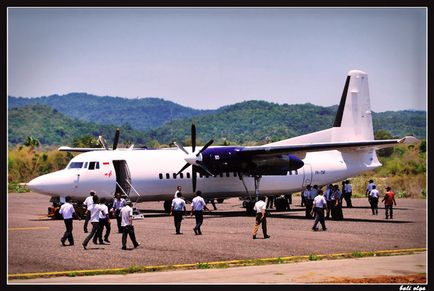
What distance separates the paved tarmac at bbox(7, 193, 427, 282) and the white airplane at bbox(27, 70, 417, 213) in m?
1.64

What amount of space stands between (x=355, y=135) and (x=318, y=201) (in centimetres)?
1566

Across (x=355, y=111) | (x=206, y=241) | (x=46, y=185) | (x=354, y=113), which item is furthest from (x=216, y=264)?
(x=355, y=111)

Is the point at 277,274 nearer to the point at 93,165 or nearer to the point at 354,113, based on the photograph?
the point at 93,165

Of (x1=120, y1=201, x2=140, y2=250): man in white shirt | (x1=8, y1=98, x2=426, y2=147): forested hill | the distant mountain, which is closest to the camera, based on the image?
(x1=120, y1=201, x2=140, y2=250): man in white shirt

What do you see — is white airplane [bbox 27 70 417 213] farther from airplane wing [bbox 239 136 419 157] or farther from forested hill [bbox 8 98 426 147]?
forested hill [bbox 8 98 426 147]

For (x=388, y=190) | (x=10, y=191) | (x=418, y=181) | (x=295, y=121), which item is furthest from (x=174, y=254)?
(x=295, y=121)

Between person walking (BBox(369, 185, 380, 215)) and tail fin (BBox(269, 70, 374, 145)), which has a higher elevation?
tail fin (BBox(269, 70, 374, 145))

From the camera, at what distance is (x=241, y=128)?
178 metres

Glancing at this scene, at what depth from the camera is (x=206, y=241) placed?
1021 inches

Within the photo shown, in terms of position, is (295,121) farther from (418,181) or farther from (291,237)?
(291,237)

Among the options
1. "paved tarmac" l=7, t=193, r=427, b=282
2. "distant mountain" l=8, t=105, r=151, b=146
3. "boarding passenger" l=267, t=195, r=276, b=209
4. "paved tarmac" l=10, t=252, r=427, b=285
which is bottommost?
"paved tarmac" l=10, t=252, r=427, b=285

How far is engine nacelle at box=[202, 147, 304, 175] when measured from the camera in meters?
36.2

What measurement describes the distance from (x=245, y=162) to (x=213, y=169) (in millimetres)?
1876

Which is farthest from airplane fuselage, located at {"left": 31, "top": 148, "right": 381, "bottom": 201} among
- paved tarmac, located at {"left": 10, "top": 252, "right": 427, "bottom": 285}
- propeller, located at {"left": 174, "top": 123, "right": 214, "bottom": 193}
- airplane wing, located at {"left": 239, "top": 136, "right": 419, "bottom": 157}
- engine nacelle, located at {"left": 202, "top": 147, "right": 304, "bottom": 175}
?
paved tarmac, located at {"left": 10, "top": 252, "right": 427, "bottom": 285}
